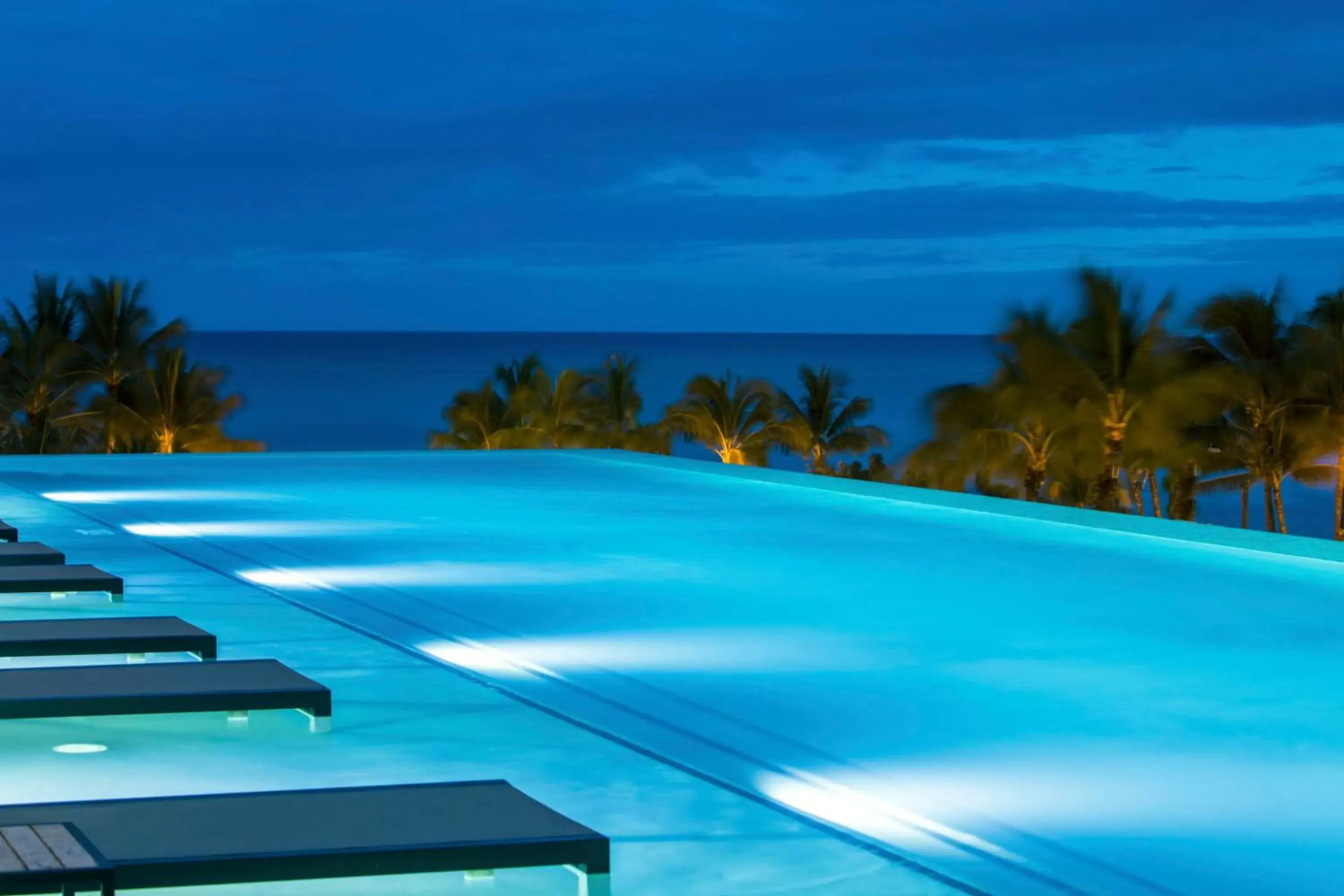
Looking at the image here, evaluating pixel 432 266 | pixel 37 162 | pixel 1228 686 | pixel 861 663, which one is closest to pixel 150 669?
pixel 861 663

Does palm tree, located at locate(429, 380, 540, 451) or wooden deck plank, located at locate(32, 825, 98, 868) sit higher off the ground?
palm tree, located at locate(429, 380, 540, 451)

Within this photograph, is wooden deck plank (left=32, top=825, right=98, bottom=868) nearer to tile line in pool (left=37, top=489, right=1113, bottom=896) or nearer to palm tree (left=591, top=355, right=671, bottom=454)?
tile line in pool (left=37, top=489, right=1113, bottom=896)

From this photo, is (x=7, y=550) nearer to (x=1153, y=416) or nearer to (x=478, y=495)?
(x=478, y=495)

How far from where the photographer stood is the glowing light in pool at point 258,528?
7871 mm

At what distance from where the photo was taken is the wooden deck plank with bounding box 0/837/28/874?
2.22m

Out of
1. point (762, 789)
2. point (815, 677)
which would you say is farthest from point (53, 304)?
point (762, 789)

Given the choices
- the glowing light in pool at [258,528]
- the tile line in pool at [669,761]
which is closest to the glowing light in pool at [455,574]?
the tile line in pool at [669,761]

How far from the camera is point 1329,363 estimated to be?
67.1ft

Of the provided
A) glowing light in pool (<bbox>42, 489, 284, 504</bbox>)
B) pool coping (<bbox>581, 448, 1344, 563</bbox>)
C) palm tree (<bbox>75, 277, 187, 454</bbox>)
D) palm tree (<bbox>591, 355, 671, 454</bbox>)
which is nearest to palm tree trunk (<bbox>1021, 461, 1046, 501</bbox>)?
palm tree (<bbox>591, 355, 671, 454</bbox>)

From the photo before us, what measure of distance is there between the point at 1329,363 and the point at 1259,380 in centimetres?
75

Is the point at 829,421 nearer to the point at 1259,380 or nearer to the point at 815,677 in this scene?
the point at 1259,380

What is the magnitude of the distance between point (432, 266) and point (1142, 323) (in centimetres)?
4089

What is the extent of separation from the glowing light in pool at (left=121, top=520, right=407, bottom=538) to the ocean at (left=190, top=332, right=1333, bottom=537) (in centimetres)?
951

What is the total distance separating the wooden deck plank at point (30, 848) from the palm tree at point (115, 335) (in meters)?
24.2
